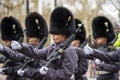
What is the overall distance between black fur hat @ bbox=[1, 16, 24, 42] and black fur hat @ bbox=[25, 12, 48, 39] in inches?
24.1

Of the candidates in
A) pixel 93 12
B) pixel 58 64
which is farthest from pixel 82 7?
pixel 58 64

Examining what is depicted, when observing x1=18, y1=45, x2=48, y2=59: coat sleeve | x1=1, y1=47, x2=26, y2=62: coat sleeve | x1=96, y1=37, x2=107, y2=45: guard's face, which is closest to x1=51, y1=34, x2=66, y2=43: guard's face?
x1=18, y1=45, x2=48, y2=59: coat sleeve

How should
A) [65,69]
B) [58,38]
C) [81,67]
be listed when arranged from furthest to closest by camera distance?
[81,67] < [58,38] < [65,69]

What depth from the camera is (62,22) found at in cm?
893

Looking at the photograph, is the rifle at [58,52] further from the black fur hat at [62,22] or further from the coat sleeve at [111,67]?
the coat sleeve at [111,67]

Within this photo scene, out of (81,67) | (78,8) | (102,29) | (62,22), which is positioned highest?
(62,22)

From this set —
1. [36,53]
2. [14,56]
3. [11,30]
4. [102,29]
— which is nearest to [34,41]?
[14,56]

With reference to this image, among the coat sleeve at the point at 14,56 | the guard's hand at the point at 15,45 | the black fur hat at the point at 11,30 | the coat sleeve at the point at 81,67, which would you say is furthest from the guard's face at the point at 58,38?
the coat sleeve at the point at 81,67

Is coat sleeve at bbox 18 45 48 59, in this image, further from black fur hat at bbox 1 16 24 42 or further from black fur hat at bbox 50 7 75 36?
black fur hat at bbox 1 16 24 42

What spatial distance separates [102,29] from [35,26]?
141 centimetres

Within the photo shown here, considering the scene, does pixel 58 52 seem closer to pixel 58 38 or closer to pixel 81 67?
pixel 58 38

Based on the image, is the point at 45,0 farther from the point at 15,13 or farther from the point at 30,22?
the point at 30,22

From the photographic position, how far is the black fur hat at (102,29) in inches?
432

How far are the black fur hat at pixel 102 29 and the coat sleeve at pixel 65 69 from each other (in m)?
2.53
